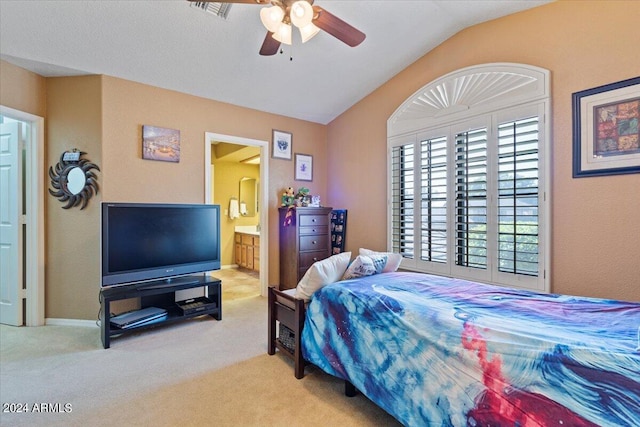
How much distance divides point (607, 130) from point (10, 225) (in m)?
5.56

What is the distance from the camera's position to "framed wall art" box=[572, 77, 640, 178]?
2.11 m

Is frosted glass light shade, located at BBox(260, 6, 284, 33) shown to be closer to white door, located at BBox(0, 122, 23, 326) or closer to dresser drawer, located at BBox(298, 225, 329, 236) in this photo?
dresser drawer, located at BBox(298, 225, 329, 236)

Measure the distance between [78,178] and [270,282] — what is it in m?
2.57

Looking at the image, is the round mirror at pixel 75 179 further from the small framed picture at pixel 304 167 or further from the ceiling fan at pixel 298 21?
the small framed picture at pixel 304 167

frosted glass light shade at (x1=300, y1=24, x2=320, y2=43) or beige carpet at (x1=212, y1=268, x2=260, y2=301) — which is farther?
beige carpet at (x1=212, y1=268, x2=260, y2=301)

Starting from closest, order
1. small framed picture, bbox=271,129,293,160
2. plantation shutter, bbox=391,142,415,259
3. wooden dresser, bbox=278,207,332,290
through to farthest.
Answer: plantation shutter, bbox=391,142,415,259 → wooden dresser, bbox=278,207,332,290 → small framed picture, bbox=271,129,293,160

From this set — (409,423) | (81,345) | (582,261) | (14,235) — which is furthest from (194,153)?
(582,261)

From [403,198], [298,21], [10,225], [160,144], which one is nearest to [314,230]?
[403,198]

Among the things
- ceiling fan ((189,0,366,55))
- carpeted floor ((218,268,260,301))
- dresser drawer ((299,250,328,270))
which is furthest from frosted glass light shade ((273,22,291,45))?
carpeted floor ((218,268,260,301))

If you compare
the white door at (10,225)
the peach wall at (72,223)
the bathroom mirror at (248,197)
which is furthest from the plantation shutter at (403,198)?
the white door at (10,225)

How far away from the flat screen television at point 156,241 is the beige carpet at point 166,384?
62 centimetres

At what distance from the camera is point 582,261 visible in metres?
2.35

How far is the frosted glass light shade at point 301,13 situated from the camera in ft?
5.72

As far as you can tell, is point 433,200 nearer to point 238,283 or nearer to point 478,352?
point 478,352
